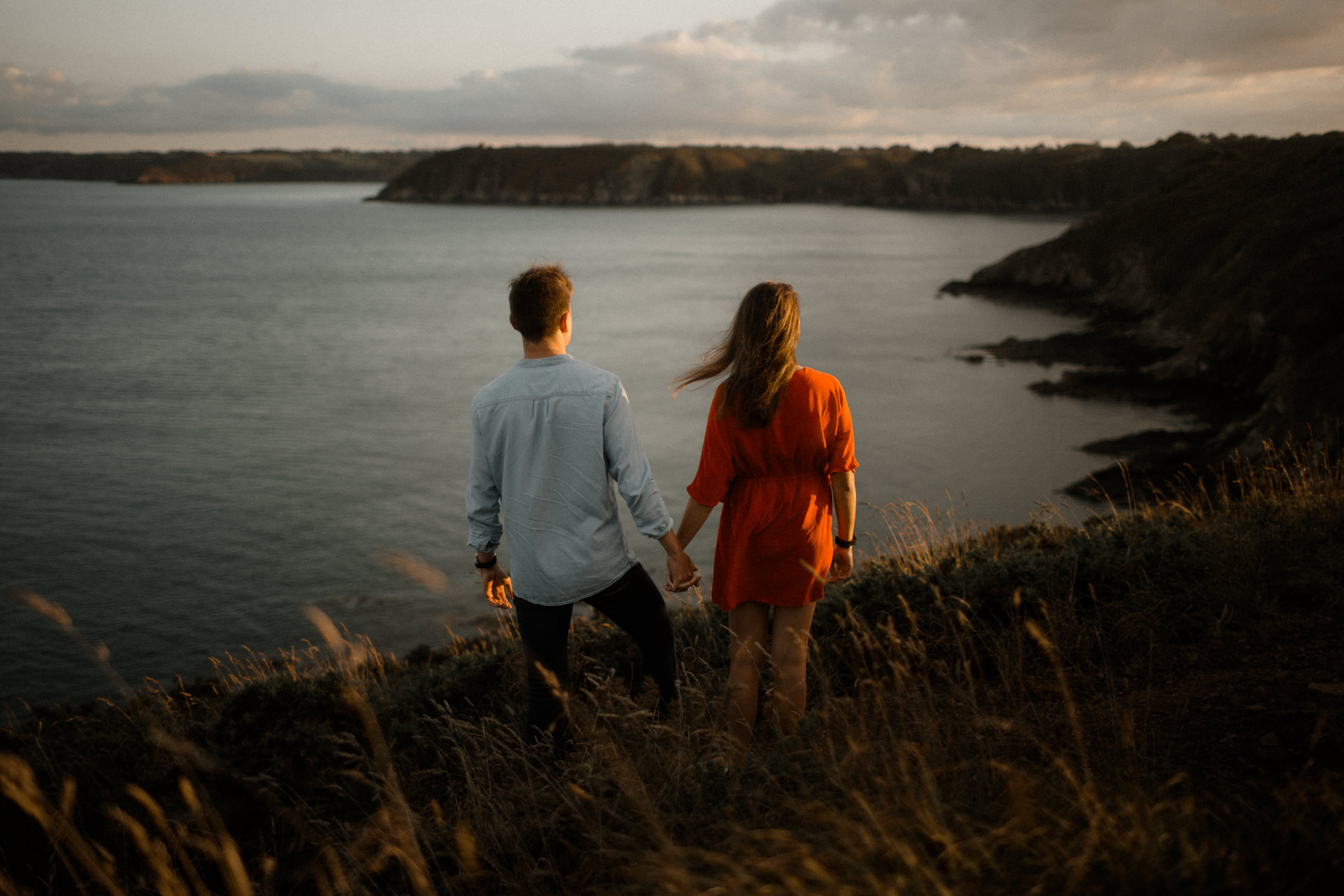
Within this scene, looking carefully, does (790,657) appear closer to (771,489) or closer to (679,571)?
(679,571)

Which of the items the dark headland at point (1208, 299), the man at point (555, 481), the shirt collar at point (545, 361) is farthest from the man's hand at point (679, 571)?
the dark headland at point (1208, 299)

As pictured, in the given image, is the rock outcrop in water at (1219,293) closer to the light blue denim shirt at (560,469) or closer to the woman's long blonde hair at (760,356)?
the woman's long blonde hair at (760,356)

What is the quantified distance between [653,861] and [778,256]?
79.0 m

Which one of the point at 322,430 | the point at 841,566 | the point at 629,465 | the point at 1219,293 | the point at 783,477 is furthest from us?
the point at 1219,293

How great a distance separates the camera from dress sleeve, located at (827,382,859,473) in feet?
10.7

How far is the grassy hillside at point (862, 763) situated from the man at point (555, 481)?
487 millimetres

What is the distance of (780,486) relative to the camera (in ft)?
10.9

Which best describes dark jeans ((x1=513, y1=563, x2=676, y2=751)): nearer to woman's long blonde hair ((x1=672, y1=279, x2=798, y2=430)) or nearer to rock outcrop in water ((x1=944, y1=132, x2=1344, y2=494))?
woman's long blonde hair ((x1=672, y1=279, x2=798, y2=430))

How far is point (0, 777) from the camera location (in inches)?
81.6

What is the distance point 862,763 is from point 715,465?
1.25 metres

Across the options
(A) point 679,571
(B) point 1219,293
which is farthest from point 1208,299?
(A) point 679,571

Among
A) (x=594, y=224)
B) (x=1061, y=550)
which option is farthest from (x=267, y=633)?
(x=594, y=224)

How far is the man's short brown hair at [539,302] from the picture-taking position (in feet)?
10.1

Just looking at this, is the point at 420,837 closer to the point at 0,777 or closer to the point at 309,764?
the point at 0,777
